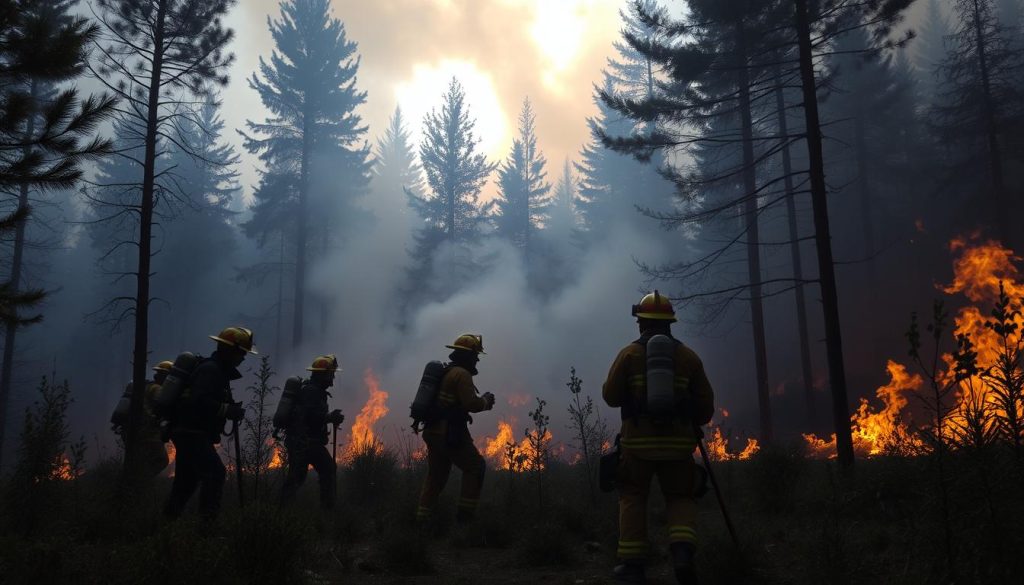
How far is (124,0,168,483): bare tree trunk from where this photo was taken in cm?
916

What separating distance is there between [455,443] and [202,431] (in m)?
2.76

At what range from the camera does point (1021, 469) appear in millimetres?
3404

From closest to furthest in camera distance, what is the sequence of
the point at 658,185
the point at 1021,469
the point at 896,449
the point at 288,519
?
1. the point at 1021,469
2. the point at 288,519
3. the point at 896,449
4. the point at 658,185

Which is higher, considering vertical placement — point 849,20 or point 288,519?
point 849,20

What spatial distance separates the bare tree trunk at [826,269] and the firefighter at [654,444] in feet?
14.7

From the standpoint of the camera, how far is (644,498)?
4527mm

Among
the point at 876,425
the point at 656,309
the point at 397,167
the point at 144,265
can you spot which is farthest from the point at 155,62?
the point at 397,167

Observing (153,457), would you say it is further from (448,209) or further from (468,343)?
(448,209)

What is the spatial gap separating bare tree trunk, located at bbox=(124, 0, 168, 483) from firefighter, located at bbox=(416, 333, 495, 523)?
4404 millimetres

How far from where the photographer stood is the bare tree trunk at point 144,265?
9.16 meters

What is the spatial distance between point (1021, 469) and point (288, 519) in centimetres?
466

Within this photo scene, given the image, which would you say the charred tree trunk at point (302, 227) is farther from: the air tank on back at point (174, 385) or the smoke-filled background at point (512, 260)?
the air tank on back at point (174, 385)

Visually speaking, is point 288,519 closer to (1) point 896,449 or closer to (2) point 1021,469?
(2) point 1021,469

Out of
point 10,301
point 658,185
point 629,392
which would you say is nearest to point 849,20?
point 629,392
